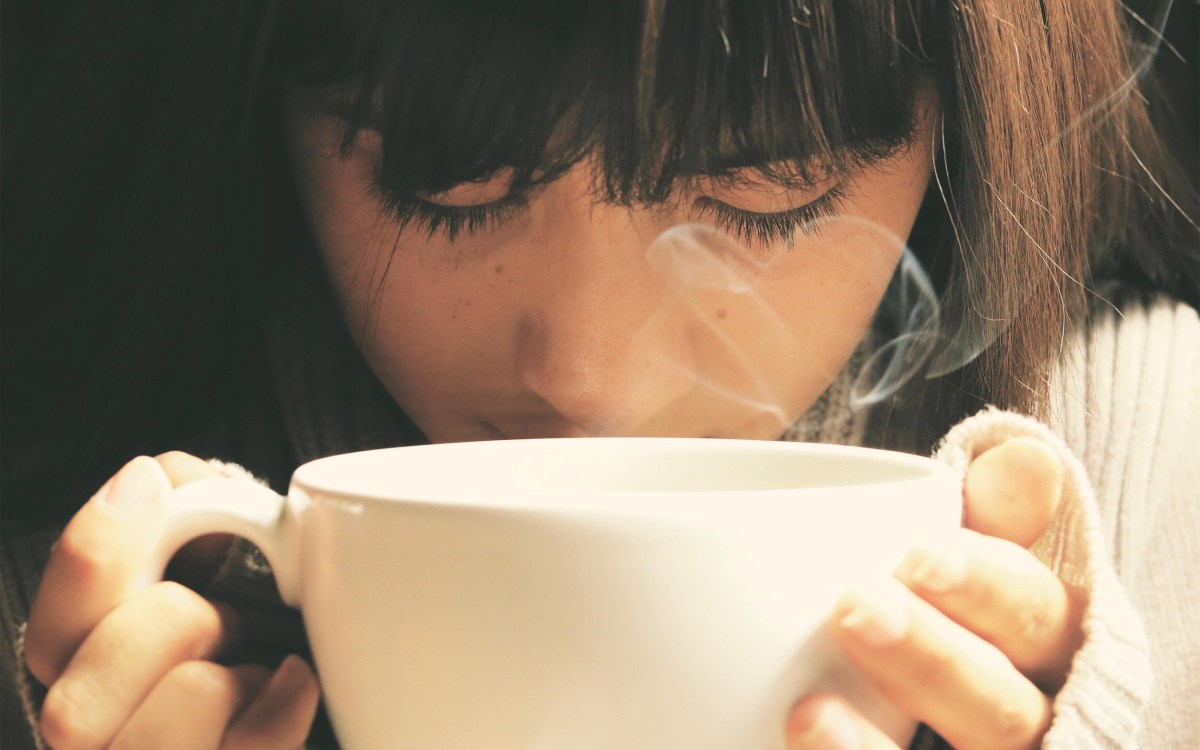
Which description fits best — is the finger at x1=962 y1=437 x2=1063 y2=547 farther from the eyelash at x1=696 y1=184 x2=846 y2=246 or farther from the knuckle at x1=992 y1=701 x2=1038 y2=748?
the eyelash at x1=696 y1=184 x2=846 y2=246

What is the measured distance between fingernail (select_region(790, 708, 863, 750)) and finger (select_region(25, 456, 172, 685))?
0.29m

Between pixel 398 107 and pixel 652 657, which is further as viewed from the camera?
pixel 398 107

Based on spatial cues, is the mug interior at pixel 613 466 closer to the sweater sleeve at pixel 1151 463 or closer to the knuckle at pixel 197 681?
the knuckle at pixel 197 681

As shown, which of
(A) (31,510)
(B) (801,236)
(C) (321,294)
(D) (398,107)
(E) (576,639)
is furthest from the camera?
(C) (321,294)

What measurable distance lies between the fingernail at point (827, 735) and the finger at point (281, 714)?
0.74 ft

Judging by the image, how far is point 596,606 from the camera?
1.16ft

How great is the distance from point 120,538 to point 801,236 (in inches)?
17.2

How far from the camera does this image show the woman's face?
62 centimetres

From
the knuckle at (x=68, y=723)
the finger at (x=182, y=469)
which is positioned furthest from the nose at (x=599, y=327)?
the knuckle at (x=68, y=723)

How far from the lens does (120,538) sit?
454 mm

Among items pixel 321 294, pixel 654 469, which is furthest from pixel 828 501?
pixel 321 294

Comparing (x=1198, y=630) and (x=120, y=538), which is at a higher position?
(x=120, y=538)

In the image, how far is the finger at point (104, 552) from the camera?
0.45 metres

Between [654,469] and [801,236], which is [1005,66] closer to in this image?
[801,236]
